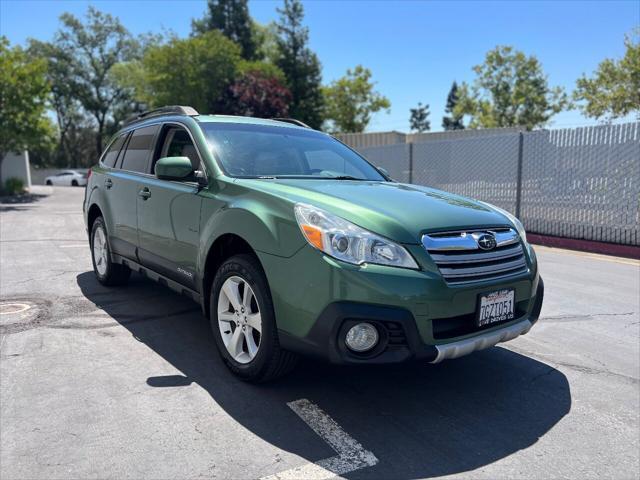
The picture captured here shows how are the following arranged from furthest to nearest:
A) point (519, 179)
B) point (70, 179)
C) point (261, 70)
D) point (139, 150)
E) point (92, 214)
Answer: point (70, 179) < point (261, 70) < point (519, 179) < point (92, 214) < point (139, 150)

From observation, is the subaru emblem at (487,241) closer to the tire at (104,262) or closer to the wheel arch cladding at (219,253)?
the wheel arch cladding at (219,253)

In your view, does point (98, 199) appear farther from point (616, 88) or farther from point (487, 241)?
point (616, 88)

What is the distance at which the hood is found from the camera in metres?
2.90

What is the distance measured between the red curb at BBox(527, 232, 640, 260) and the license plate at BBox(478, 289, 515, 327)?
7177 millimetres

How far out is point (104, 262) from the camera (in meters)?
5.85

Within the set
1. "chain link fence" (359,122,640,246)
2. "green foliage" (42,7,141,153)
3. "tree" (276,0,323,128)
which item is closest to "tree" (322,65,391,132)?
"tree" (276,0,323,128)

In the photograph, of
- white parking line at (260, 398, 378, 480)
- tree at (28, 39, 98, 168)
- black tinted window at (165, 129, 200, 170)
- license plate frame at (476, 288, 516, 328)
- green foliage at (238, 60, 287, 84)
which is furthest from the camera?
tree at (28, 39, 98, 168)

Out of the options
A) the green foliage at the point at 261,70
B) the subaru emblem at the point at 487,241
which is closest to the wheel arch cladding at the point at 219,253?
the subaru emblem at the point at 487,241

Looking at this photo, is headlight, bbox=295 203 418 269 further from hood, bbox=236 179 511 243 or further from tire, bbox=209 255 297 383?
tire, bbox=209 255 297 383

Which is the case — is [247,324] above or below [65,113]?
below

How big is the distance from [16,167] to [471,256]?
2948 cm

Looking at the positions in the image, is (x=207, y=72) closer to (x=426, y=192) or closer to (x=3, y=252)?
(x=3, y=252)

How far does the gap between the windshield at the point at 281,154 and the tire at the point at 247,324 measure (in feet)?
2.63

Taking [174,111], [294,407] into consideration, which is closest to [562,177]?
[174,111]
